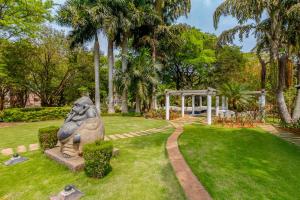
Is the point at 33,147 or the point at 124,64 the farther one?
the point at 124,64

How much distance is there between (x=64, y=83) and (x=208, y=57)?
51.4 ft

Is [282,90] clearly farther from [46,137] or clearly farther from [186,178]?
[46,137]

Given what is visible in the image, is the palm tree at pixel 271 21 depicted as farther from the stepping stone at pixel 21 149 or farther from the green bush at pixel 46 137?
the stepping stone at pixel 21 149

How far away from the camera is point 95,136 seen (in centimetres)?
506

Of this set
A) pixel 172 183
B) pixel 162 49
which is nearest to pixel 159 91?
pixel 162 49

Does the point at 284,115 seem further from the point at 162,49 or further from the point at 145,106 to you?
the point at 162,49

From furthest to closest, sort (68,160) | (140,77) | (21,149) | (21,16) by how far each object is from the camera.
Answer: (140,77)
(21,16)
(21,149)
(68,160)

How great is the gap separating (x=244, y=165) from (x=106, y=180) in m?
3.32

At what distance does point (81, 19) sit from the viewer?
16.0 meters

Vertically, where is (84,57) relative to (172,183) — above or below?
above

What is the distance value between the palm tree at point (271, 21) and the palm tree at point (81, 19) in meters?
9.41

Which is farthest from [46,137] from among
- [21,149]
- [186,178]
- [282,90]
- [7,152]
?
[282,90]

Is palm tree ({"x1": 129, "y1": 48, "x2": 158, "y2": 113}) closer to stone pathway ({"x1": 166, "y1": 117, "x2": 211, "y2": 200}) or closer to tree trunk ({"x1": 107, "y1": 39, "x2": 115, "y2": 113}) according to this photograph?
tree trunk ({"x1": 107, "y1": 39, "x2": 115, "y2": 113})

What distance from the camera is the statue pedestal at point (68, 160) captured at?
177 inches
